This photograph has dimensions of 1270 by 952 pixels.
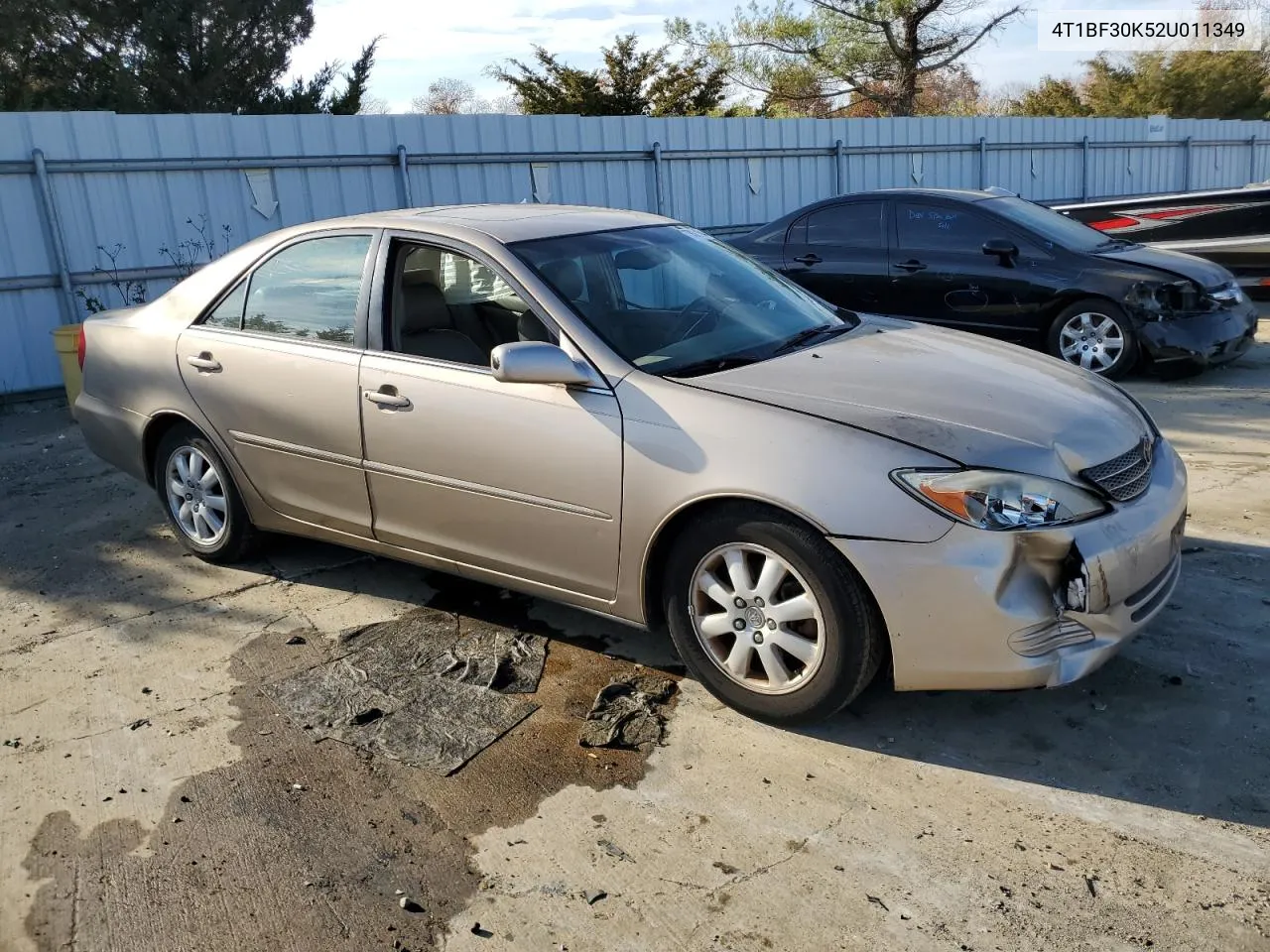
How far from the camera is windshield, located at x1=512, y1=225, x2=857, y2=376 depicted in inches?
151

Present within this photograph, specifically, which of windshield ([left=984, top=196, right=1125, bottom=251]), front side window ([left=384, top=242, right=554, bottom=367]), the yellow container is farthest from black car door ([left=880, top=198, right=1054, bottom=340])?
the yellow container

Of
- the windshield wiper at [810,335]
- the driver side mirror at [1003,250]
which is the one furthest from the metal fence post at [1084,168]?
the windshield wiper at [810,335]

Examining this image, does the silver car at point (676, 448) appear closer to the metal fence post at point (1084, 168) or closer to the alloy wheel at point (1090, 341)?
the alloy wheel at point (1090, 341)

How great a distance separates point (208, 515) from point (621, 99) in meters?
24.3

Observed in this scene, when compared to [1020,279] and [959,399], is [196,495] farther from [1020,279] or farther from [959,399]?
[1020,279]

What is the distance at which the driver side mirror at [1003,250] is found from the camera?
27.1 ft

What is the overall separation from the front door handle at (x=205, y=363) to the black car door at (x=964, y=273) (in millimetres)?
5727

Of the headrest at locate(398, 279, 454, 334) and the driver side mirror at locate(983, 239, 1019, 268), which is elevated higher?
the headrest at locate(398, 279, 454, 334)

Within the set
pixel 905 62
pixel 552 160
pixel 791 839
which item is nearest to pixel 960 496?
pixel 791 839

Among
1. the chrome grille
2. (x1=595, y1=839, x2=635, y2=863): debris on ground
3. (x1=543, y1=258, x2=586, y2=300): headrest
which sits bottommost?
(x1=595, y1=839, x2=635, y2=863): debris on ground

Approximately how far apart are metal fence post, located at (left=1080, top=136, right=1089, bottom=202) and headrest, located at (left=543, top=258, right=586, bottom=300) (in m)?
18.7

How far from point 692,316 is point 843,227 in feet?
17.9

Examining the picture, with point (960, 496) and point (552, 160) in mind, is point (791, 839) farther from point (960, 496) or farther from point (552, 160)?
point (552, 160)

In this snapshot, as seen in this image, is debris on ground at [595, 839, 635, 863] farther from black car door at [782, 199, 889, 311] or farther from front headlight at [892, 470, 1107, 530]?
black car door at [782, 199, 889, 311]
